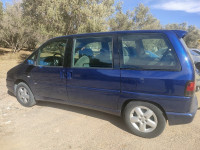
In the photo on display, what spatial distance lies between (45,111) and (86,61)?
1735 mm

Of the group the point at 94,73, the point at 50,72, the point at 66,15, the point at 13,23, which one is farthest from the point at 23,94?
the point at 13,23

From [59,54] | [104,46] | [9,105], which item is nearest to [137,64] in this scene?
[104,46]

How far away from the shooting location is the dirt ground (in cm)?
262

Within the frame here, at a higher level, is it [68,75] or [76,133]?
[68,75]

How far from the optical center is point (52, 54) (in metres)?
3.91

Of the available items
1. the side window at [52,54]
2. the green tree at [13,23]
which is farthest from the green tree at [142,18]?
the side window at [52,54]

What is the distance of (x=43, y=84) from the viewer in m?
3.73

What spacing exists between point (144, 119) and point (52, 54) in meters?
2.56

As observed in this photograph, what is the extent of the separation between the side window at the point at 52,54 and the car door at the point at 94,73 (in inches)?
15.7

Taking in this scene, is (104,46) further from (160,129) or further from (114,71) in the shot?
(160,129)

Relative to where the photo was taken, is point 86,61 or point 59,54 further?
point 59,54

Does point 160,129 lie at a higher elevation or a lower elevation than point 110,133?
higher

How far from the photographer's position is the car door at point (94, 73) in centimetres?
284

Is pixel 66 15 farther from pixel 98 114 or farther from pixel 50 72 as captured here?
pixel 98 114
